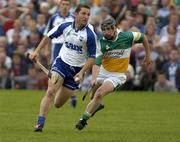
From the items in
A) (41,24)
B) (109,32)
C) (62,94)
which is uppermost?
(109,32)

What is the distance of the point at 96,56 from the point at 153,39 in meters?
11.6

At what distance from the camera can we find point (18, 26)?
2753cm

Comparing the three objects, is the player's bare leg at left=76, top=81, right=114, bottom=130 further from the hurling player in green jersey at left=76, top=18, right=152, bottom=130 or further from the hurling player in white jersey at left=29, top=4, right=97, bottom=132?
the hurling player in white jersey at left=29, top=4, right=97, bottom=132

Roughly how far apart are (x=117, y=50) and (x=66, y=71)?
1119 millimetres

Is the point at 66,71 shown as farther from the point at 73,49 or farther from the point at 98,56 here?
the point at 98,56

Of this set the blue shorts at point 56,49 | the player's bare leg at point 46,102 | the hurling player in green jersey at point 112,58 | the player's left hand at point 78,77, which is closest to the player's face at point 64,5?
the blue shorts at point 56,49

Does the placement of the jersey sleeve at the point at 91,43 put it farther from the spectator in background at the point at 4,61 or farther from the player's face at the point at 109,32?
the spectator in background at the point at 4,61

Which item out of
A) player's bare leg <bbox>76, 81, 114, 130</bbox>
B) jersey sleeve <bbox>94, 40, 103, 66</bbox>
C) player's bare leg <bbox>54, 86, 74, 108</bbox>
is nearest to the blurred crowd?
player's bare leg <bbox>54, 86, 74, 108</bbox>

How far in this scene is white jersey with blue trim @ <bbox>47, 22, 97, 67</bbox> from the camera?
1510 cm

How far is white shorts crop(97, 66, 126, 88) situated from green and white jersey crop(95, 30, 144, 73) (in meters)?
0.07

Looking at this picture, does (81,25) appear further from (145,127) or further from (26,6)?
(26,6)

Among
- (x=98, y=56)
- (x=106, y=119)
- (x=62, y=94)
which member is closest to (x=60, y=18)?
(x=106, y=119)

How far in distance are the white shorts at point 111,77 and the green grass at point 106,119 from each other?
0.88 m

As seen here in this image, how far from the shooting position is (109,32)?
15297 millimetres
